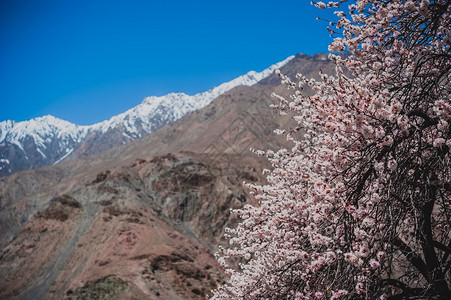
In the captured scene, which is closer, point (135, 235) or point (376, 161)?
point (376, 161)

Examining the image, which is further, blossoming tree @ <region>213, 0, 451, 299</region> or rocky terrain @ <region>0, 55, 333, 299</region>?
rocky terrain @ <region>0, 55, 333, 299</region>

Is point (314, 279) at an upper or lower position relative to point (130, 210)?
lower

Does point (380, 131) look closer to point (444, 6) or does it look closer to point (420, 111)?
point (420, 111)

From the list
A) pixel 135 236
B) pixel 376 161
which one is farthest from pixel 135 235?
pixel 376 161

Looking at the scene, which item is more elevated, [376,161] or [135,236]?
[135,236]

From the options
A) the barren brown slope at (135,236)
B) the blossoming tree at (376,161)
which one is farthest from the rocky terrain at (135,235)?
the blossoming tree at (376,161)

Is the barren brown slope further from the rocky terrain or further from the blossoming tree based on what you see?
the blossoming tree

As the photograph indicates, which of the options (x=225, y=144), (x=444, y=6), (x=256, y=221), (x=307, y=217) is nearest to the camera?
(x=444, y=6)

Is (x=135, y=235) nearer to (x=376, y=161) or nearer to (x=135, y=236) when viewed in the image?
(x=135, y=236)

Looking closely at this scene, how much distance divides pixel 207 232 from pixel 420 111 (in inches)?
2141

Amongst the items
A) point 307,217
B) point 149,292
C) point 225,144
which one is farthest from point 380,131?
point 225,144

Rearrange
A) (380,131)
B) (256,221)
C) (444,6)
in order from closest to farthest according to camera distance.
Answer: (380,131)
(444,6)
(256,221)

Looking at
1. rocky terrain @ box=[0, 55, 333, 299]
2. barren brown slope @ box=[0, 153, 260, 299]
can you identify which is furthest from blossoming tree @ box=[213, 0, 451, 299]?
barren brown slope @ box=[0, 153, 260, 299]

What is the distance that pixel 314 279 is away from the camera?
612 cm
